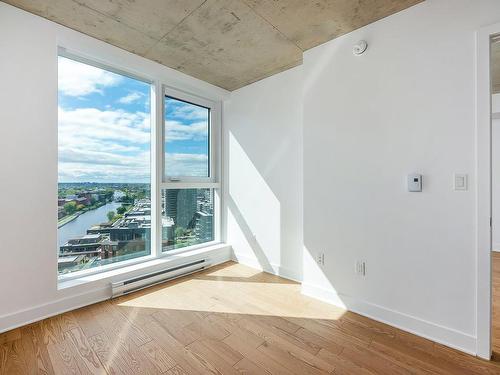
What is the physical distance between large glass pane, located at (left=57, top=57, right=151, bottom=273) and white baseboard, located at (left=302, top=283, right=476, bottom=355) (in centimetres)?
227

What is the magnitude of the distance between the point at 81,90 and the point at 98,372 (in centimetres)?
257

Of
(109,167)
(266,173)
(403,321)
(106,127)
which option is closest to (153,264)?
(109,167)

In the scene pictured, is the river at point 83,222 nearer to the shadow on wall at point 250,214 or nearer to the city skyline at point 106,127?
the city skyline at point 106,127

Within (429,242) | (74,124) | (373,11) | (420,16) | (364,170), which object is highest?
(373,11)

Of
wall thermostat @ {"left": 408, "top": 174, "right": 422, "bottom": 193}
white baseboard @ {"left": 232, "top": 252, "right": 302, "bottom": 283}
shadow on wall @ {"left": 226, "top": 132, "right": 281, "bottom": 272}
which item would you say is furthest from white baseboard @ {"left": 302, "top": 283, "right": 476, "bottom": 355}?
wall thermostat @ {"left": 408, "top": 174, "right": 422, "bottom": 193}

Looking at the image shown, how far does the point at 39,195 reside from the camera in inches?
83.1

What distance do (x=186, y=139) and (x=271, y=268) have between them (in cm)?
223

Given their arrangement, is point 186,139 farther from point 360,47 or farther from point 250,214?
point 360,47

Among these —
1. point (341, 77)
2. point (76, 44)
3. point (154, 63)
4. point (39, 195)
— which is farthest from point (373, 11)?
point (39, 195)

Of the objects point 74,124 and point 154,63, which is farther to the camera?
point 154,63

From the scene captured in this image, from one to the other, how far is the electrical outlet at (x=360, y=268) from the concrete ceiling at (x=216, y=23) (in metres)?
2.22

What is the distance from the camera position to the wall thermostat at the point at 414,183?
189 cm

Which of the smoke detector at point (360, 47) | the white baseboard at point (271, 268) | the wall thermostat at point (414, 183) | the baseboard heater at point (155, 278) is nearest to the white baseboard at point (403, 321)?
the white baseboard at point (271, 268)

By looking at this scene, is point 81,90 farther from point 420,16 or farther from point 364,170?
point 420,16
